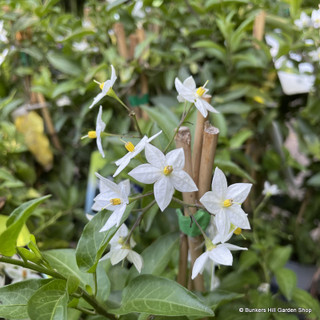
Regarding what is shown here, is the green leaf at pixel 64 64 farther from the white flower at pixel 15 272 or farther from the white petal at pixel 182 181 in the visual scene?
the white petal at pixel 182 181

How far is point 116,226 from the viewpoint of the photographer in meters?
0.46

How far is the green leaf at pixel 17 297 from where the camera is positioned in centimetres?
46

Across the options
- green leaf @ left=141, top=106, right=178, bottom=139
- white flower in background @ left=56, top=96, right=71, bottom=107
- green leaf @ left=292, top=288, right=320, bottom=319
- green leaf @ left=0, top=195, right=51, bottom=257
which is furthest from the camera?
white flower in background @ left=56, top=96, right=71, bottom=107

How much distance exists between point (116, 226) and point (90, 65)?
2.55ft

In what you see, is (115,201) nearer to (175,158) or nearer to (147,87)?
(175,158)

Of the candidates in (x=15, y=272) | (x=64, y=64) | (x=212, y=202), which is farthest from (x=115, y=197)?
(x=64, y=64)

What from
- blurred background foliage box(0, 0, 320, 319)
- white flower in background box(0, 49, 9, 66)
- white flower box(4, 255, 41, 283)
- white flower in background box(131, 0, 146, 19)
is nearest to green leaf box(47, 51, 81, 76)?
blurred background foliage box(0, 0, 320, 319)

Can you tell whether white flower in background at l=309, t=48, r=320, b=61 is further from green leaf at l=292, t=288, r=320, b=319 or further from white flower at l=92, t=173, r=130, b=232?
white flower at l=92, t=173, r=130, b=232

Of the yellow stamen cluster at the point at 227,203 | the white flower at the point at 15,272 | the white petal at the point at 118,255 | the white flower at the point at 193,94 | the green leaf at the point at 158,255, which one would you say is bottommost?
the white flower at the point at 15,272

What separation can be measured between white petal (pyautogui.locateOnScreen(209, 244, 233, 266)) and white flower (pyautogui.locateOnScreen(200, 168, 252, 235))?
0.08ft

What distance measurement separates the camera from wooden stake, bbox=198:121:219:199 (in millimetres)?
481

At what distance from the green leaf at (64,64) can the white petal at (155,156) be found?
2.30 ft

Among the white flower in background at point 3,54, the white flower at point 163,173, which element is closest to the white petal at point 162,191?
the white flower at point 163,173

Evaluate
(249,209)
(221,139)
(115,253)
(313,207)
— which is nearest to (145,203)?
(115,253)
